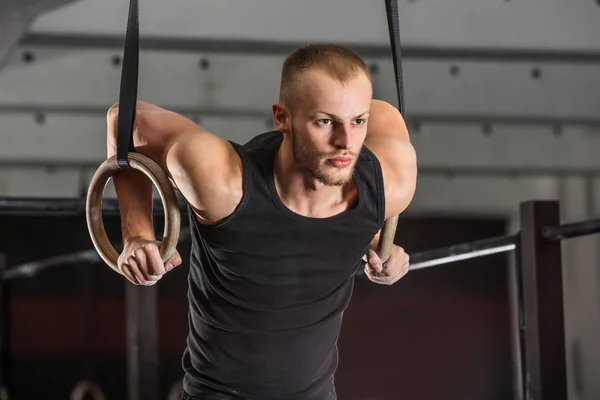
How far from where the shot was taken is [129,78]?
144 cm

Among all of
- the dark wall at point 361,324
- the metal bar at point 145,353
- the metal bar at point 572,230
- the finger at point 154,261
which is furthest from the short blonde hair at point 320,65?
the dark wall at point 361,324

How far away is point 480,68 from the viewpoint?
5926 mm

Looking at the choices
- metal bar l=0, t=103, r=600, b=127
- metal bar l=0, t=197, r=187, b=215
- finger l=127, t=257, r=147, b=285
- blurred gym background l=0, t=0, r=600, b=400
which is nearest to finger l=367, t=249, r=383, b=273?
finger l=127, t=257, r=147, b=285

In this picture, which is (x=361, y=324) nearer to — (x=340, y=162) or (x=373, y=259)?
(x=373, y=259)

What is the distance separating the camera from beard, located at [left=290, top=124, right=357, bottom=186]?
1425 mm

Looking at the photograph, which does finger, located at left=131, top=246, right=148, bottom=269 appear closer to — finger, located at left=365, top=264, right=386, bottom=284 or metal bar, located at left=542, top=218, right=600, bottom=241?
finger, located at left=365, top=264, right=386, bottom=284

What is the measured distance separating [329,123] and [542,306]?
691 millimetres

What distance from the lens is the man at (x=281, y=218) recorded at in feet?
4.69

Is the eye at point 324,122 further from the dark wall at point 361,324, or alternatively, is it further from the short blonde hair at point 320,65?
the dark wall at point 361,324

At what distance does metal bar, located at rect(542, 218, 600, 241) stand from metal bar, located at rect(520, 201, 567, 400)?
0.08 feet

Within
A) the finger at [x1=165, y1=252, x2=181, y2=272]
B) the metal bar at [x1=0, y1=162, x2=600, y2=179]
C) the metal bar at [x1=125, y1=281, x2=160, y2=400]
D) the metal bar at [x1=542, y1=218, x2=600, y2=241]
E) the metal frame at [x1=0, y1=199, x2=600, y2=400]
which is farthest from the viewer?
the metal bar at [x1=0, y1=162, x2=600, y2=179]

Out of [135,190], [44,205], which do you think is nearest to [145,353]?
[44,205]

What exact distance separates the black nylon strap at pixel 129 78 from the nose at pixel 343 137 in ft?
1.09

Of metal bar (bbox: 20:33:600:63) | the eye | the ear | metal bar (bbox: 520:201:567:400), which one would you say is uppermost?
metal bar (bbox: 20:33:600:63)
